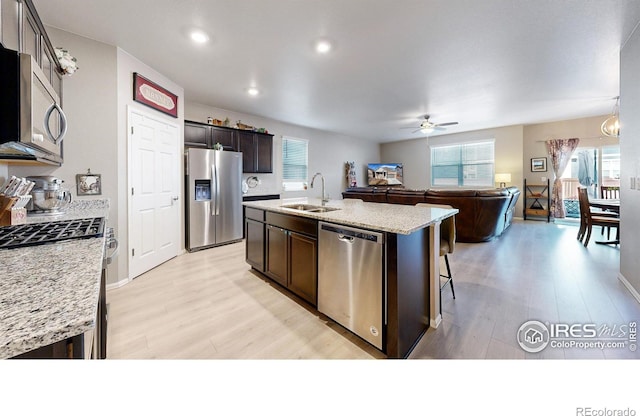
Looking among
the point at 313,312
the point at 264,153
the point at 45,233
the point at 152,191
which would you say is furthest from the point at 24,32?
the point at 264,153

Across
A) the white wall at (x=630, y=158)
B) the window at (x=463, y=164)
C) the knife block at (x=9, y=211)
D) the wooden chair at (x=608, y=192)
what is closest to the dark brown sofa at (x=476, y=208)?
the white wall at (x=630, y=158)

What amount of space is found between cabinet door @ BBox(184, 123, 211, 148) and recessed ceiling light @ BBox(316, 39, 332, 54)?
8.26 ft

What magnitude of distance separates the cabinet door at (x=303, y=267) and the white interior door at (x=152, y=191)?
202 cm

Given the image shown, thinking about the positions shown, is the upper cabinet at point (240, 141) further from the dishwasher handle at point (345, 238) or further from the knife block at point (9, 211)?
the dishwasher handle at point (345, 238)

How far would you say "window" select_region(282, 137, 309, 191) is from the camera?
623cm

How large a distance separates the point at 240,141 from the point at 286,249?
324 cm

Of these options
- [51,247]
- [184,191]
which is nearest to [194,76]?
[184,191]

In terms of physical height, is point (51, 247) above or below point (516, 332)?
above

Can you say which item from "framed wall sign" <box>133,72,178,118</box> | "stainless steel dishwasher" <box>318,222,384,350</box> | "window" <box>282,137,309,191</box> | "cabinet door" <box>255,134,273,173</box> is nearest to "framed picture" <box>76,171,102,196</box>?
"framed wall sign" <box>133,72,178,118</box>

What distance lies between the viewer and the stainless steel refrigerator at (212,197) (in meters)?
3.97

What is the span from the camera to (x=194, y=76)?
3.46m

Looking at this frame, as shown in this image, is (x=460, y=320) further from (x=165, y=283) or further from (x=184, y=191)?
(x=184, y=191)
